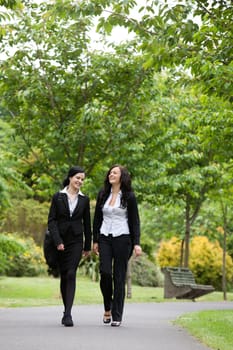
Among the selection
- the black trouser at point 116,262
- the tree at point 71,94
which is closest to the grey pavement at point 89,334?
the black trouser at point 116,262

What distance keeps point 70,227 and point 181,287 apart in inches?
489

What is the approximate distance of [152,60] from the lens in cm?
781

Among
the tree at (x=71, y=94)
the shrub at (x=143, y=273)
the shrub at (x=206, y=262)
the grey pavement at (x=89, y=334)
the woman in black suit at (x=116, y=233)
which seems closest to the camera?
the grey pavement at (x=89, y=334)

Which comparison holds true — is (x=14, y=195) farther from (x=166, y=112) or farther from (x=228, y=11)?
(x=228, y=11)

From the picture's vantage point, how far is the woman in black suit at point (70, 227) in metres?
9.46

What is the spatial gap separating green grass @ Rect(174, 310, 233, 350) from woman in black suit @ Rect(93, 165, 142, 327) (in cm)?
106

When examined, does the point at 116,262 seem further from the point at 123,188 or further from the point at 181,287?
the point at 181,287

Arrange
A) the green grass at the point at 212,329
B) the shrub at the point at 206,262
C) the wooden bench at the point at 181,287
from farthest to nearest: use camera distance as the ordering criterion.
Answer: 1. the shrub at the point at 206,262
2. the wooden bench at the point at 181,287
3. the green grass at the point at 212,329

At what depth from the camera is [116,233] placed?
9422mm

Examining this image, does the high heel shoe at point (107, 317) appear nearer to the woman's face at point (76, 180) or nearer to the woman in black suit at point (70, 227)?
the woman in black suit at point (70, 227)

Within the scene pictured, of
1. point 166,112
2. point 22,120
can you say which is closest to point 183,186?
point 166,112

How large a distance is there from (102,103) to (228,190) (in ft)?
24.1

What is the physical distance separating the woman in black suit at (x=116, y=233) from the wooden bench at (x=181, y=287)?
38.5 ft

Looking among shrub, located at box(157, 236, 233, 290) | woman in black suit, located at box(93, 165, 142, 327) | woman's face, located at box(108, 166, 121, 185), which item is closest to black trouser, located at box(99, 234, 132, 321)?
woman in black suit, located at box(93, 165, 142, 327)
